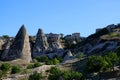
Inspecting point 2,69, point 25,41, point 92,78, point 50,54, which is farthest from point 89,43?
point 92,78

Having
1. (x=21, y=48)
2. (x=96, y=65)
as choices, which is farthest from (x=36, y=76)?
(x=21, y=48)

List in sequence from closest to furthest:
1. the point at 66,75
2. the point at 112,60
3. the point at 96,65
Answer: the point at 66,75 < the point at 112,60 < the point at 96,65

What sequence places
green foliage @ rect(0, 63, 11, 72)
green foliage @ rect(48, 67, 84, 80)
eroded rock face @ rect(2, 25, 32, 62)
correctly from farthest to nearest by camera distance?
eroded rock face @ rect(2, 25, 32, 62) → green foliage @ rect(0, 63, 11, 72) → green foliage @ rect(48, 67, 84, 80)

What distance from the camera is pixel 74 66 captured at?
121 meters

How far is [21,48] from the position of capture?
132 m

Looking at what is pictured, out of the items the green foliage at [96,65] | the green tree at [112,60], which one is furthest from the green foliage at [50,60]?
the green tree at [112,60]

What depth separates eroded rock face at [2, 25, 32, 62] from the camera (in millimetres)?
132250

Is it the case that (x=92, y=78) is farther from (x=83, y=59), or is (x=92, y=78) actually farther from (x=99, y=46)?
(x=99, y=46)

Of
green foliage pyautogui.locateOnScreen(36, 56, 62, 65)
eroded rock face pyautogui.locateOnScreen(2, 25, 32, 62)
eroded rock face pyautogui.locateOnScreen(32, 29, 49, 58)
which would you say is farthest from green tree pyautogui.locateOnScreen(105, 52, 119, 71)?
eroded rock face pyautogui.locateOnScreen(32, 29, 49, 58)

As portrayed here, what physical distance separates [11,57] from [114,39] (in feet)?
110

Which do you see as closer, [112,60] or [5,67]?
[112,60]

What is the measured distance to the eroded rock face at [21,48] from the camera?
132 meters

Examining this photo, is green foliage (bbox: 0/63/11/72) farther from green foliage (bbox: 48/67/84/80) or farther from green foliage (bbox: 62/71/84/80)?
green foliage (bbox: 62/71/84/80)

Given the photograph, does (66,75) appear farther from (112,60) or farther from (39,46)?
(39,46)
